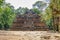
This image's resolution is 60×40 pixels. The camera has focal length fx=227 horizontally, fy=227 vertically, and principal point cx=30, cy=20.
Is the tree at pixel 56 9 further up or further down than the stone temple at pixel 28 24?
further up

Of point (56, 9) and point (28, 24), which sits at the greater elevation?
point (56, 9)

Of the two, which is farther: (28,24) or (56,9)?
(28,24)

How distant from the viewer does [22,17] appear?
43219 mm

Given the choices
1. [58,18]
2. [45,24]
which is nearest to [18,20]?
[45,24]

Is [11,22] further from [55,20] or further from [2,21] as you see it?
[55,20]

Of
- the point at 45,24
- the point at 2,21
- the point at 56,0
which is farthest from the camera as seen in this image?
the point at 45,24

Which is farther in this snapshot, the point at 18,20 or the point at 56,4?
the point at 18,20

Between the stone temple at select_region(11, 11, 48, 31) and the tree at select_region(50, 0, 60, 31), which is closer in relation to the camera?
the tree at select_region(50, 0, 60, 31)

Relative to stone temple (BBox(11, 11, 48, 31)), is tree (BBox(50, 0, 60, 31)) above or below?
above

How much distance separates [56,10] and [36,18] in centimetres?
1985

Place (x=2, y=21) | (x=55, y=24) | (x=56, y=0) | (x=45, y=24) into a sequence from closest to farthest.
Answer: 1. (x=56, y=0)
2. (x=55, y=24)
3. (x=2, y=21)
4. (x=45, y=24)

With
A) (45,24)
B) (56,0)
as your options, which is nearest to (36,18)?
(45,24)

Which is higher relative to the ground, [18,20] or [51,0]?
[51,0]

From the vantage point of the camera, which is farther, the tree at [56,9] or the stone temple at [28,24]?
the stone temple at [28,24]
